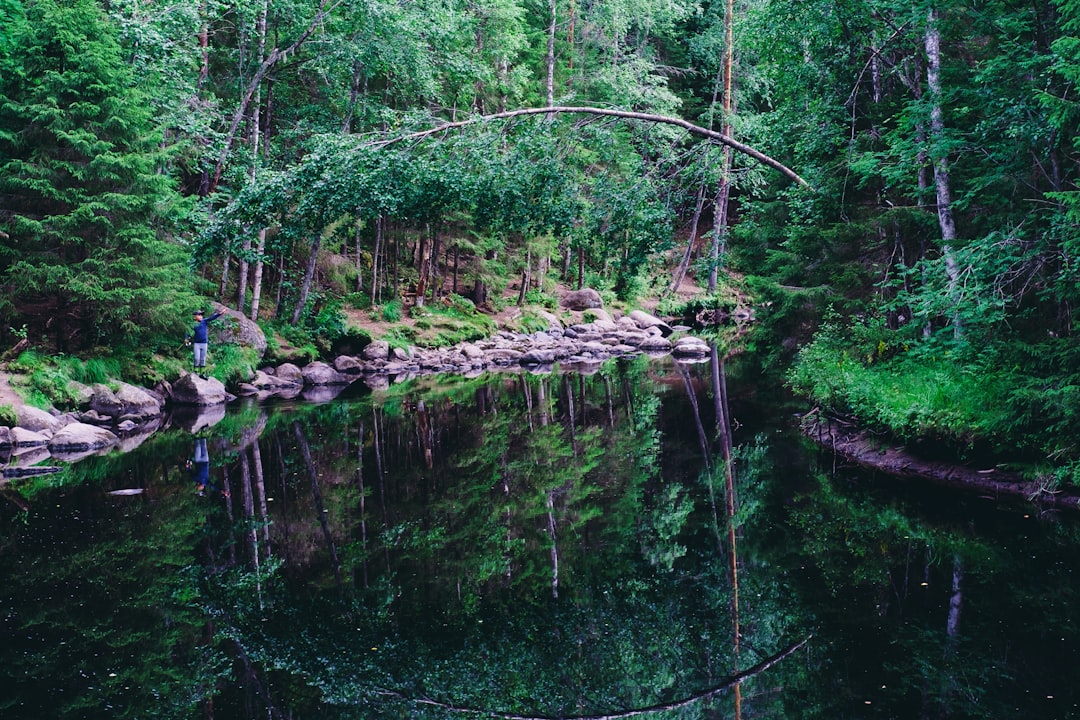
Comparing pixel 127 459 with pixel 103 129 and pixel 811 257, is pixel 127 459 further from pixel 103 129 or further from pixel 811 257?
pixel 811 257

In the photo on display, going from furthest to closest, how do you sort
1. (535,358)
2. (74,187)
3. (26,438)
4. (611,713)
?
(535,358) < (74,187) < (26,438) < (611,713)

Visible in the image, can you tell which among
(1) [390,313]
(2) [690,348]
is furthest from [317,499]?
(2) [690,348]

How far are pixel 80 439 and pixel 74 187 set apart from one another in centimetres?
565

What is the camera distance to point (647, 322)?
106 ft

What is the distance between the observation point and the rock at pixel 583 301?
32.4m

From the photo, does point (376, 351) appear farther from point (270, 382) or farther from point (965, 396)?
point (965, 396)

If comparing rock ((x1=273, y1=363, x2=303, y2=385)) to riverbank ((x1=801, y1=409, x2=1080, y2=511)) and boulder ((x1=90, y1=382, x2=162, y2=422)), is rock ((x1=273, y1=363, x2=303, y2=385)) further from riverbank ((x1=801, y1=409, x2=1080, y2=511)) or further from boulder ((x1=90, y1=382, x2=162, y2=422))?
riverbank ((x1=801, y1=409, x2=1080, y2=511))

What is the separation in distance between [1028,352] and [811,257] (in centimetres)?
746

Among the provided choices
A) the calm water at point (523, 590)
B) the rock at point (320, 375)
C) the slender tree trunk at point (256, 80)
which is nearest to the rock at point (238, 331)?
the rock at point (320, 375)

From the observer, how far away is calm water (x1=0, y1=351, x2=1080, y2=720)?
5117mm

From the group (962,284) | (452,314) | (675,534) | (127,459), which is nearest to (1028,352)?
(962,284)

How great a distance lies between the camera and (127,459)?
11.9 m

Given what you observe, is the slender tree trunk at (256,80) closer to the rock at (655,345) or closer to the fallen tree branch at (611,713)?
the rock at (655,345)

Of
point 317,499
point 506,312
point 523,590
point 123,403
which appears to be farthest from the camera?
point 506,312
